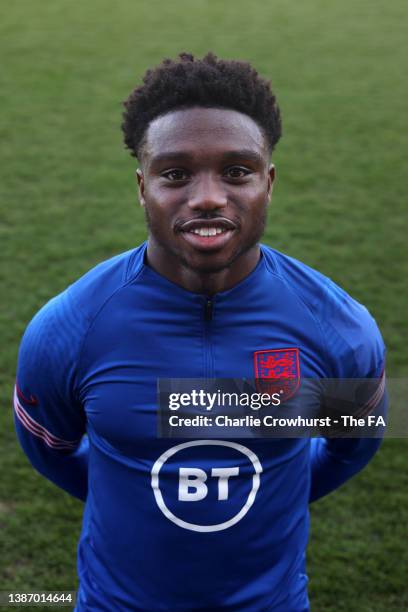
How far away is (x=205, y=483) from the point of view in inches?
71.1

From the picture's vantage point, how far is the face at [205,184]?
1.63m

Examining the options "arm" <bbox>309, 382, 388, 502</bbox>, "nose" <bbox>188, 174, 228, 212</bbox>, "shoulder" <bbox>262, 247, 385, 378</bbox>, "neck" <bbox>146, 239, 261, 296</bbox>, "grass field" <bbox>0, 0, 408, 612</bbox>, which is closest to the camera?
"nose" <bbox>188, 174, 228, 212</bbox>

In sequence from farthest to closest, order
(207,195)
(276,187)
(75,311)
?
(276,187) < (75,311) < (207,195)

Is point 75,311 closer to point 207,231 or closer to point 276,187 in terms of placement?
point 207,231

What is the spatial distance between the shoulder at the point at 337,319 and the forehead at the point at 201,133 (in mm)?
349

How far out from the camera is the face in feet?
5.34

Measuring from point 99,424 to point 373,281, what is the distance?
4.22m

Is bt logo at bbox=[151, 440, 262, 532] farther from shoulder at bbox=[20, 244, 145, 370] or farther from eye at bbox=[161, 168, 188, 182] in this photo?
eye at bbox=[161, 168, 188, 182]

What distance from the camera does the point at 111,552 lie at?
1952 millimetres

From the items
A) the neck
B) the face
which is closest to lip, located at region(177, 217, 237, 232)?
the face

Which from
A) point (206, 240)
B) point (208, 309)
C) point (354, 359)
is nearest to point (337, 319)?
point (354, 359)

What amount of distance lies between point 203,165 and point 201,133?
7 centimetres

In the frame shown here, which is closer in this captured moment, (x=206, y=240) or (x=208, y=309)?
(x=206, y=240)

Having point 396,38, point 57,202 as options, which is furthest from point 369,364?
point 396,38
